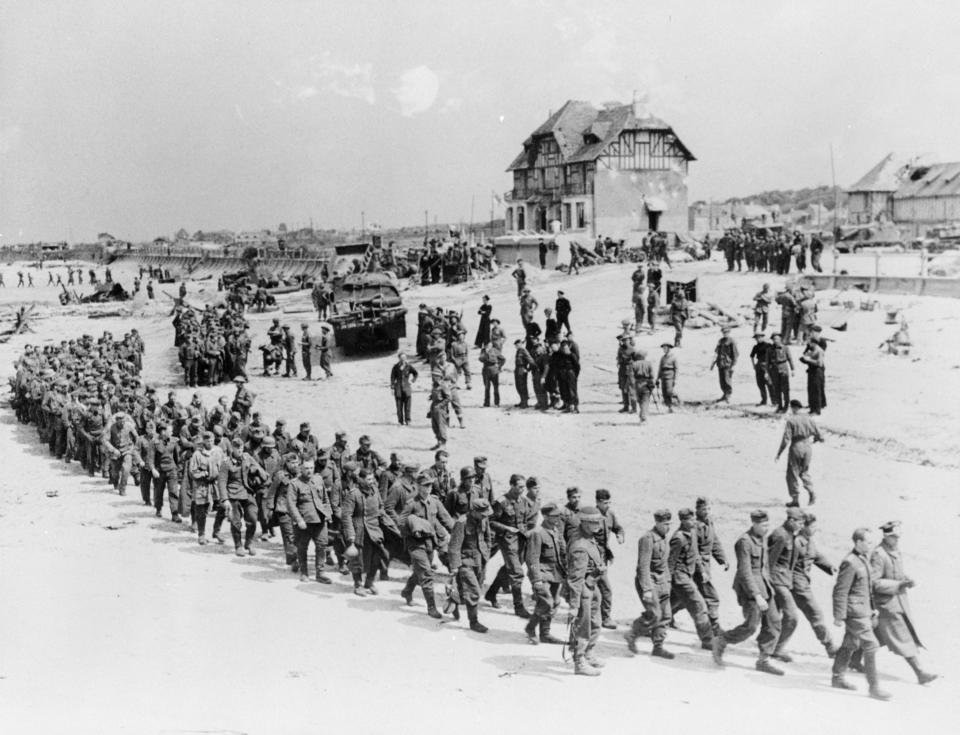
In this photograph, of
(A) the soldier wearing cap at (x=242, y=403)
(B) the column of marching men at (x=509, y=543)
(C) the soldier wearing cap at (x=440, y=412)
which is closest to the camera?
(B) the column of marching men at (x=509, y=543)

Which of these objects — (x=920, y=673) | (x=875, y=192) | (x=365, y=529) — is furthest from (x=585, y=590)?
(x=875, y=192)

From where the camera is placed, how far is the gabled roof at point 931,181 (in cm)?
5809

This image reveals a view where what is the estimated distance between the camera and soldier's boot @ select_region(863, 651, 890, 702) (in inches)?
323

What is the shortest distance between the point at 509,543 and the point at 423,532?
0.91m

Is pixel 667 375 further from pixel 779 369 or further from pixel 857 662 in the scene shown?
pixel 857 662

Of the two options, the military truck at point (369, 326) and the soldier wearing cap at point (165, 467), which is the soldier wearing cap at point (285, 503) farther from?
the military truck at point (369, 326)

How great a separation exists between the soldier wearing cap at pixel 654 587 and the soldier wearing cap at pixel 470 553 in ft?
5.22

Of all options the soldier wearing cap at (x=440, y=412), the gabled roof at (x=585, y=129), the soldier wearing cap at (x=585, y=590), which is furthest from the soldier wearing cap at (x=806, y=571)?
the gabled roof at (x=585, y=129)

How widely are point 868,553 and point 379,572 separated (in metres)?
5.66

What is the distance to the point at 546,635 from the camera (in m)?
9.66

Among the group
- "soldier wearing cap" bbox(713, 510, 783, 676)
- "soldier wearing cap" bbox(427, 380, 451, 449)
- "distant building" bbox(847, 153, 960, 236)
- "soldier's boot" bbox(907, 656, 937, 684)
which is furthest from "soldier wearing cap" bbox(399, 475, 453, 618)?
"distant building" bbox(847, 153, 960, 236)

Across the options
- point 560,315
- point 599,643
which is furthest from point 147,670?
point 560,315

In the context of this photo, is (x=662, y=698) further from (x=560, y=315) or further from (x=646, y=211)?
(x=646, y=211)

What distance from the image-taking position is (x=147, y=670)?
29.3 ft
